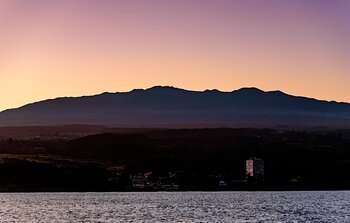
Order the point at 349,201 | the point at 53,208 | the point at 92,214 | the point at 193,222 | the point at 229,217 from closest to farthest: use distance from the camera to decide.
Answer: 1. the point at 193,222
2. the point at 229,217
3. the point at 92,214
4. the point at 53,208
5. the point at 349,201

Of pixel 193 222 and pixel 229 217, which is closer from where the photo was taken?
pixel 193 222

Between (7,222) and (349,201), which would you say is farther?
(349,201)

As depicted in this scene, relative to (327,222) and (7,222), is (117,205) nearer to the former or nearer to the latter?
(7,222)

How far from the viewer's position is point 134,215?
116 metres

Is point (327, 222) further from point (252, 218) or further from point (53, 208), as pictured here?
point (53, 208)

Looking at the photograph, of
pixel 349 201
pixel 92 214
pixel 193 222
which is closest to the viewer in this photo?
pixel 193 222

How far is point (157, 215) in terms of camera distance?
11450 cm

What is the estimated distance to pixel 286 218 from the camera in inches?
4252

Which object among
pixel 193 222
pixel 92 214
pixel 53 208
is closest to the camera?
pixel 193 222

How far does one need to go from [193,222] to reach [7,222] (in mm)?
21230

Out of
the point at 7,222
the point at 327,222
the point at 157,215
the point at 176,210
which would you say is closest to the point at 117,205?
the point at 176,210

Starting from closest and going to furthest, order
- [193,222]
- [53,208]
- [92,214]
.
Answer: [193,222] < [92,214] < [53,208]

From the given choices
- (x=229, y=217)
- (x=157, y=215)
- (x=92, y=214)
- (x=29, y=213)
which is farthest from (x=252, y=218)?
(x=29, y=213)

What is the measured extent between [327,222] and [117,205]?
4662 cm
